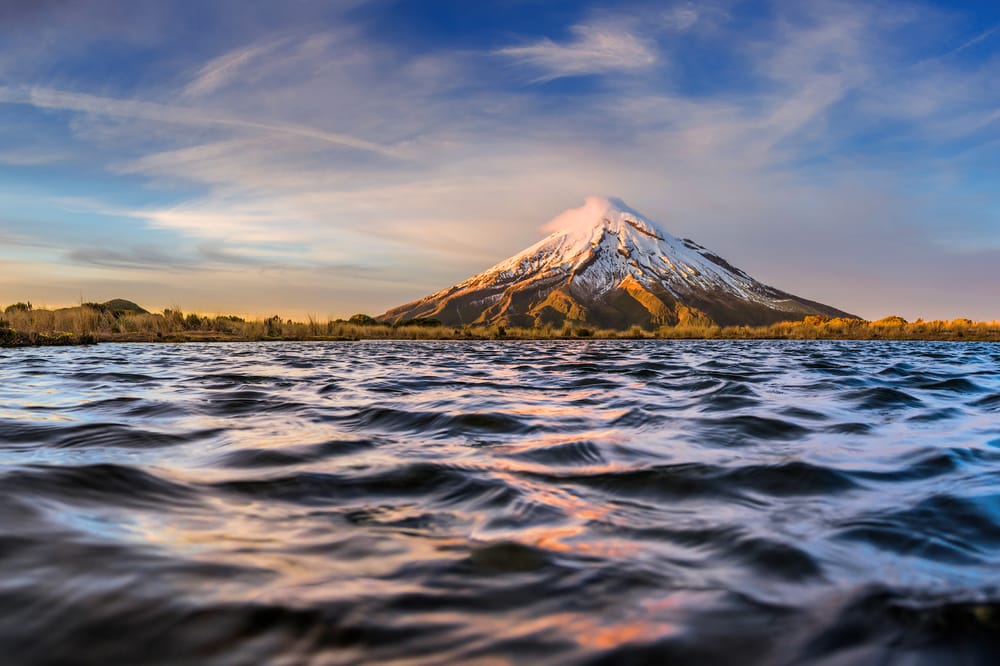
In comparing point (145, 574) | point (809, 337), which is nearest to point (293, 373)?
point (145, 574)

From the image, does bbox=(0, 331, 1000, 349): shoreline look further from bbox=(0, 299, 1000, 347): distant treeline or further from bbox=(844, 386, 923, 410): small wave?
bbox=(844, 386, 923, 410): small wave

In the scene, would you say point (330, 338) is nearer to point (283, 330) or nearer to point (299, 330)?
point (299, 330)

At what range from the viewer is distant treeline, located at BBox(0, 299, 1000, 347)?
25.4 m

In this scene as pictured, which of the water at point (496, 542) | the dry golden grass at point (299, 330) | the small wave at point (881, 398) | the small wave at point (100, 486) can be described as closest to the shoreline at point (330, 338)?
the dry golden grass at point (299, 330)

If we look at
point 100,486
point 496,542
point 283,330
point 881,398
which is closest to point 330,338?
point 283,330

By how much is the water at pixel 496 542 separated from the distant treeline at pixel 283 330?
23451mm

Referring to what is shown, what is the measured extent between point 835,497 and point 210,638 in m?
3.08

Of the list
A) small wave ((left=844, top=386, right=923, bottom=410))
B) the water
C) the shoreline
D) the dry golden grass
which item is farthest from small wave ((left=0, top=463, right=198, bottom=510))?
the dry golden grass

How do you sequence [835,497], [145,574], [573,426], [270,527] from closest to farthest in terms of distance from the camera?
[145,574] → [270,527] → [835,497] → [573,426]

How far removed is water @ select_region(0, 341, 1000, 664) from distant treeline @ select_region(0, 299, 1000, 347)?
23451 millimetres

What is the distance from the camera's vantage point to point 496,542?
2.49m

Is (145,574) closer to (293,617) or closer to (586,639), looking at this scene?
(293,617)

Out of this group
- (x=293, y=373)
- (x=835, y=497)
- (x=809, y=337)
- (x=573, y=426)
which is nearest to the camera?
(x=835, y=497)

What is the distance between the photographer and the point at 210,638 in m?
1.64
